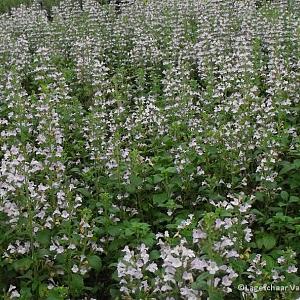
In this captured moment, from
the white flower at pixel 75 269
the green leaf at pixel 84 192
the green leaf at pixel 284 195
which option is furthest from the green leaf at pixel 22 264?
the green leaf at pixel 284 195

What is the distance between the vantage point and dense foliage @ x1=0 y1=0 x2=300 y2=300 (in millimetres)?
3121

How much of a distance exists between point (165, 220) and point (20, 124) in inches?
78.7

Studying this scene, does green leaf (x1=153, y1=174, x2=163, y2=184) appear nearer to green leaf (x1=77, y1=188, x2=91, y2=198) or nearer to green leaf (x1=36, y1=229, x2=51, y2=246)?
green leaf (x1=77, y1=188, x2=91, y2=198)

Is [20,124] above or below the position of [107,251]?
above

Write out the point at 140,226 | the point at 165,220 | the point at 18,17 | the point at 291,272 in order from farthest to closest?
1. the point at 18,17
2. the point at 165,220
3. the point at 140,226
4. the point at 291,272

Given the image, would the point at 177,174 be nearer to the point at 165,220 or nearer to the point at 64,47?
the point at 165,220

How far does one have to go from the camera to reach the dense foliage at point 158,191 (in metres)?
3.12

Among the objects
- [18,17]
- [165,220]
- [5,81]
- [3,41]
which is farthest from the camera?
[18,17]

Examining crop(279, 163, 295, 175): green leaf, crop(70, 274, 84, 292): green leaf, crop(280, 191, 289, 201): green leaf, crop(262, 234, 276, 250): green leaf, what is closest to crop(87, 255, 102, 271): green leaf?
crop(70, 274, 84, 292): green leaf

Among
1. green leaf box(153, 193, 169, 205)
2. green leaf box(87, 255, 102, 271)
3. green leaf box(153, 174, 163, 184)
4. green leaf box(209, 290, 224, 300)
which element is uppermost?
green leaf box(209, 290, 224, 300)

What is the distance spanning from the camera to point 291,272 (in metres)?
3.15

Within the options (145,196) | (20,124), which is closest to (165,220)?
(145,196)

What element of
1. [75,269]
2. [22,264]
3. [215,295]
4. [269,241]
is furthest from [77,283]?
[269,241]

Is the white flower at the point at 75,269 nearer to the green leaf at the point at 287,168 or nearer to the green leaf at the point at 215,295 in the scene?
the green leaf at the point at 215,295
